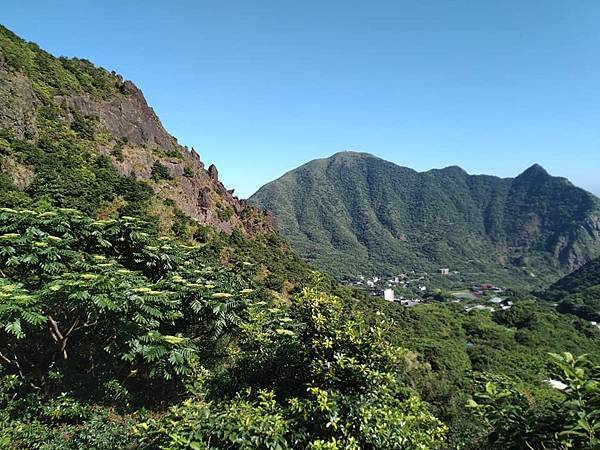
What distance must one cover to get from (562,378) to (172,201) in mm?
29277

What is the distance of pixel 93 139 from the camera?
98.5 feet

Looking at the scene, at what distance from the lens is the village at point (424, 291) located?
11775cm

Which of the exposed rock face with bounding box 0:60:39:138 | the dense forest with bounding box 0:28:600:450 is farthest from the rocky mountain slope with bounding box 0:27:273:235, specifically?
the dense forest with bounding box 0:28:600:450

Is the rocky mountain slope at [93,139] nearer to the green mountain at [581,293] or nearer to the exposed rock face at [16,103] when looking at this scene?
the exposed rock face at [16,103]

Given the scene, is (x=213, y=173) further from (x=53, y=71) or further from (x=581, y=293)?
(x=581, y=293)

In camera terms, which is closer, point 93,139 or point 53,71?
point 93,139

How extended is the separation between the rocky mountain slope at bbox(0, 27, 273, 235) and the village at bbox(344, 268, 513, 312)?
271 ft

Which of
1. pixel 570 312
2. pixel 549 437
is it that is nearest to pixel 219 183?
pixel 549 437

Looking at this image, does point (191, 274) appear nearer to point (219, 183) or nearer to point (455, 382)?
point (219, 183)

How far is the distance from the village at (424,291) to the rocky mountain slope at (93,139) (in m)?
82.6

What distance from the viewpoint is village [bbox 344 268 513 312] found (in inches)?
4636

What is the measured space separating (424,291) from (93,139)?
147702 millimetres

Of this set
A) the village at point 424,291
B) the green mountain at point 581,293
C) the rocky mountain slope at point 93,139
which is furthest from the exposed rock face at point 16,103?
the green mountain at point 581,293

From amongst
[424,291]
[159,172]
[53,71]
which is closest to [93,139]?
[159,172]
